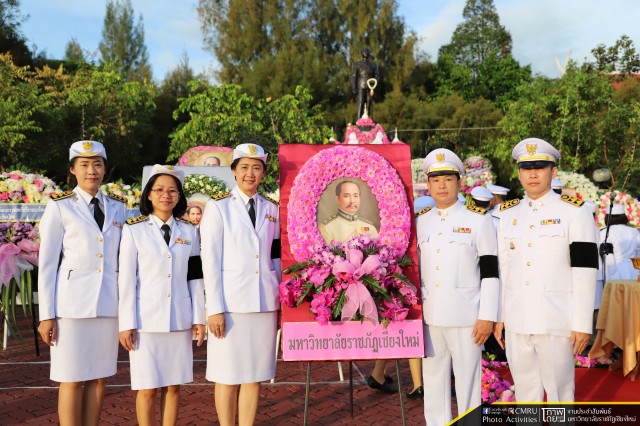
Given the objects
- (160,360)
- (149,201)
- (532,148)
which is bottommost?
(160,360)

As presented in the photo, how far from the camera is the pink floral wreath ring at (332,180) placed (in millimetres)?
4355

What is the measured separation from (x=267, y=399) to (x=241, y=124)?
1984 centimetres

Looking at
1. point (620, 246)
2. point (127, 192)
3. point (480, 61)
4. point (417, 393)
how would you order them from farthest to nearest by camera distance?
point (480, 61) < point (127, 192) < point (620, 246) < point (417, 393)

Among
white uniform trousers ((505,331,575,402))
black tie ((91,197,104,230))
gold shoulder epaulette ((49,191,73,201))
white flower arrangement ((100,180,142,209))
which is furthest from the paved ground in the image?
white flower arrangement ((100,180,142,209))

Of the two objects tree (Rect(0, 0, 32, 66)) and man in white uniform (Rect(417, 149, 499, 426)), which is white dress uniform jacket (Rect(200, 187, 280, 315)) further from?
tree (Rect(0, 0, 32, 66))

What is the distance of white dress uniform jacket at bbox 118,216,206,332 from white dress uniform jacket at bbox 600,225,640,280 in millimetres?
6594

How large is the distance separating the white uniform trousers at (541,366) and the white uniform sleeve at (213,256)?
209 cm

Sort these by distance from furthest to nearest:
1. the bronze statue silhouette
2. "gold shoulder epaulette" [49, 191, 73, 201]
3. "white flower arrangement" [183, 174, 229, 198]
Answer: the bronze statue silhouette
"white flower arrangement" [183, 174, 229, 198]
"gold shoulder epaulette" [49, 191, 73, 201]

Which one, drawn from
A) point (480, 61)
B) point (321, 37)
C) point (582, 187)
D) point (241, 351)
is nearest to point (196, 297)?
point (241, 351)

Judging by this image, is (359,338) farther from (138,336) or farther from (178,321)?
(138,336)

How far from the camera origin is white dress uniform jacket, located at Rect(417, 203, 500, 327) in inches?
168

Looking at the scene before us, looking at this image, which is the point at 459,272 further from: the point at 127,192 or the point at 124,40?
the point at 124,40

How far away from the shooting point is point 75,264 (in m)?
4.20

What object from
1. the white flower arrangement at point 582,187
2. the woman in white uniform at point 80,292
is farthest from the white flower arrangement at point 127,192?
the white flower arrangement at point 582,187
